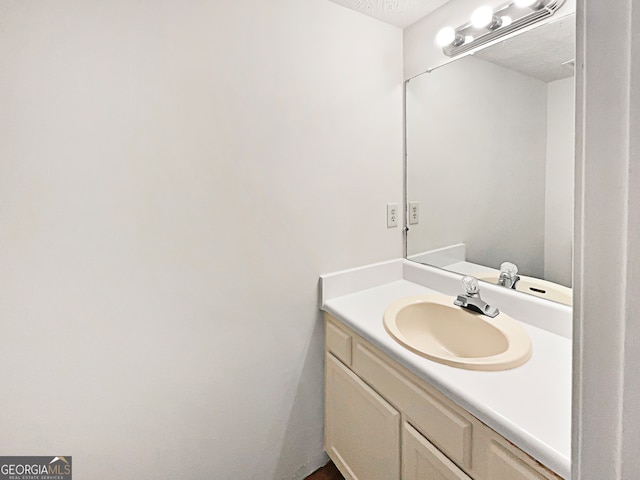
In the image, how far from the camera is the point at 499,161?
1.37m

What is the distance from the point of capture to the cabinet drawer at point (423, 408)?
33.7 inches

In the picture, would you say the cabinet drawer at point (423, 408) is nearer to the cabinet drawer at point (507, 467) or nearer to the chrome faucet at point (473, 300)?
the cabinet drawer at point (507, 467)

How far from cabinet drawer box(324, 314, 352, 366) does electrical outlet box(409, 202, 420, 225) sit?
69 centimetres

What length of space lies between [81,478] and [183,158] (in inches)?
43.4

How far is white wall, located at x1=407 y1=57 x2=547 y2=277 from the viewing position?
1.27m

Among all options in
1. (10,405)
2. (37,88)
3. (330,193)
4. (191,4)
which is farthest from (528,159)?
(10,405)

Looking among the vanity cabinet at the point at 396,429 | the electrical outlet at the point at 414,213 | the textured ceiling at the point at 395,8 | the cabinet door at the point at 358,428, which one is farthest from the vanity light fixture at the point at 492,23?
the cabinet door at the point at 358,428

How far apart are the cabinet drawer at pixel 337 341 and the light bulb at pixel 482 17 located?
4.47 feet

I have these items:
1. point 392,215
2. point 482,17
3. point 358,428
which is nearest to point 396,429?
point 358,428

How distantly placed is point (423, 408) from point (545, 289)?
2.26 ft

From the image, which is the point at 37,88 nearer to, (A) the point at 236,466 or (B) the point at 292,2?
(B) the point at 292,2

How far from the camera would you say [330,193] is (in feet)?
4.82

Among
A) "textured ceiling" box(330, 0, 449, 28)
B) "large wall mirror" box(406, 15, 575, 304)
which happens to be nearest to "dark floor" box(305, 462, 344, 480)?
"large wall mirror" box(406, 15, 575, 304)

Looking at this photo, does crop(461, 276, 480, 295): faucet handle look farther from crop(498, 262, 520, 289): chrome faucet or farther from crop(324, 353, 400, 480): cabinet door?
crop(324, 353, 400, 480): cabinet door
